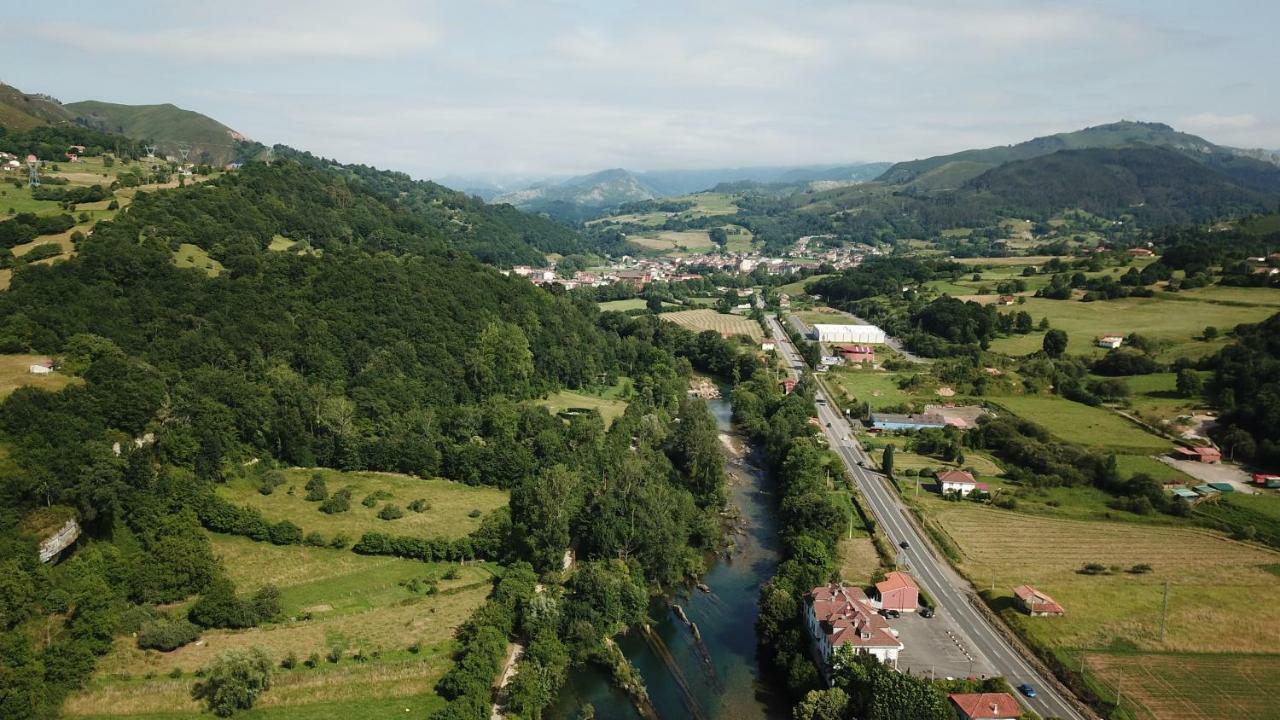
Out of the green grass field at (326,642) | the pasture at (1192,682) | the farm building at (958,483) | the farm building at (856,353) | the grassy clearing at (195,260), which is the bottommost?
the green grass field at (326,642)

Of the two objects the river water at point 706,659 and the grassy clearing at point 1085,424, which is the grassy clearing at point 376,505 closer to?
the river water at point 706,659

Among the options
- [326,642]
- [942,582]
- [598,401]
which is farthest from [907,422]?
[326,642]

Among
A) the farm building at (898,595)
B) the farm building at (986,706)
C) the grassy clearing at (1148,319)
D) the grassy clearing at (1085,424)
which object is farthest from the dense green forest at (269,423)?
the grassy clearing at (1148,319)

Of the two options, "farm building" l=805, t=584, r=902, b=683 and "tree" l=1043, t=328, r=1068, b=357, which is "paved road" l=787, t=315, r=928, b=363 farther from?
"farm building" l=805, t=584, r=902, b=683

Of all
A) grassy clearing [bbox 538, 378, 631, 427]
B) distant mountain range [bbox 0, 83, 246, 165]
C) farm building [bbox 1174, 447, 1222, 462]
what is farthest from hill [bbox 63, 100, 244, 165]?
farm building [bbox 1174, 447, 1222, 462]

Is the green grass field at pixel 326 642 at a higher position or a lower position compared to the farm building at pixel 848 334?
lower
